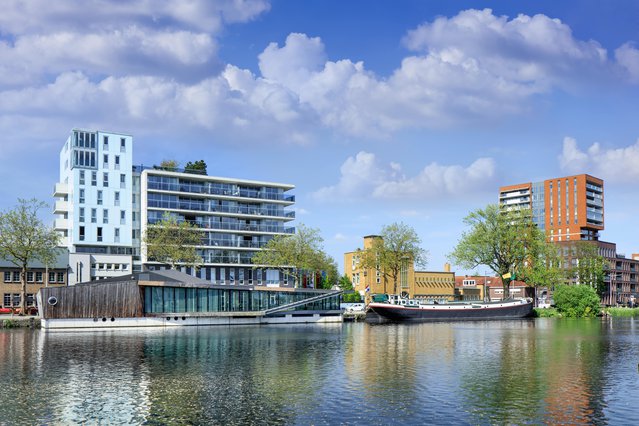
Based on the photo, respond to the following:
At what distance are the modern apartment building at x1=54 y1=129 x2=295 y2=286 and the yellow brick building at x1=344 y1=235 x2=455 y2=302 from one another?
44155 millimetres

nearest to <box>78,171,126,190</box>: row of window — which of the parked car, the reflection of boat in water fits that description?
the parked car

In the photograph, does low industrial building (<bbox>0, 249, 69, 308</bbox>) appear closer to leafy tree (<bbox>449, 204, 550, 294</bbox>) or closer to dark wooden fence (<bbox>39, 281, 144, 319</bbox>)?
dark wooden fence (<bbox>39, 281, 144, 319</bbox>)

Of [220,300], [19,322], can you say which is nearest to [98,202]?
[19,322]

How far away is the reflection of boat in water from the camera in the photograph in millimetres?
117875

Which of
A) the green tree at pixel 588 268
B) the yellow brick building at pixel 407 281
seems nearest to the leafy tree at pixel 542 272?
the green tree at pixel 588 268

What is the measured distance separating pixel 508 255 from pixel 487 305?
39.2 ft

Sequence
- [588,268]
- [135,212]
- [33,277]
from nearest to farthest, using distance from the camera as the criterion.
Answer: [33,277] < [135,212] < [588,268]

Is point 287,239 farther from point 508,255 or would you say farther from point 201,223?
point 508,255

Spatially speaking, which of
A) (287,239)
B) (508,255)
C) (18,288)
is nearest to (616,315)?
(508,255)

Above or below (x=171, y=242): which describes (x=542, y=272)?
below

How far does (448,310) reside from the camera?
12400 centimetres

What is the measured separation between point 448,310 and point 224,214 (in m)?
48.9

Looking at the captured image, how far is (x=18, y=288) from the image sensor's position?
4572 inches

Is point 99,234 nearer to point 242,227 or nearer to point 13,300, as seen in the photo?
point 13,300
